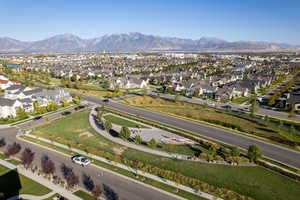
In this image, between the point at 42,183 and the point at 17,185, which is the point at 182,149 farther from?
the point at 17,185

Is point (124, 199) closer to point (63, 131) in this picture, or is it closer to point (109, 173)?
point (109, 173)

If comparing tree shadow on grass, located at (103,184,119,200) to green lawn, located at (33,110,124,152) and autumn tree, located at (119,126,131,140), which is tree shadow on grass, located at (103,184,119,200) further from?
autumn tree, located at (119,126,131,140)

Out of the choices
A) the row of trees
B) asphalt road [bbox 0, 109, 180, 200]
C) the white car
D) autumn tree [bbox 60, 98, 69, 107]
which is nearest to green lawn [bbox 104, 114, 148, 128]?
the white car

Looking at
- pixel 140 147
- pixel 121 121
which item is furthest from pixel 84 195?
pixel 121 121

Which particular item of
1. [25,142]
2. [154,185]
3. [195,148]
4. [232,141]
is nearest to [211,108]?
[232,141]

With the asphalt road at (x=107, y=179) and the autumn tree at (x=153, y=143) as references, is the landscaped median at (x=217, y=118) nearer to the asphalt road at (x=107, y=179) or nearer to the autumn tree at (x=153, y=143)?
the autumn tree at (x=153, y=143)
